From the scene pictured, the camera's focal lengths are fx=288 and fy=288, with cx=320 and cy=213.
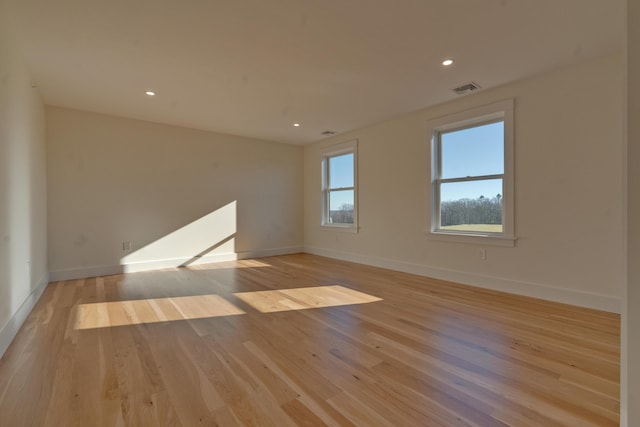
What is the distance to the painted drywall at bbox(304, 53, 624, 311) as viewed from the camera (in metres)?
2.74

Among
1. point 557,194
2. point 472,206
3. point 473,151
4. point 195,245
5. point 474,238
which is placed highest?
point 473,151

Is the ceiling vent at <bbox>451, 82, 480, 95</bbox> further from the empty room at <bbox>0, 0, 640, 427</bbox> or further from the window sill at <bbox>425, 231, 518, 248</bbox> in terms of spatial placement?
the window sill at <bbox>425, 231, 518, 248</bbox>

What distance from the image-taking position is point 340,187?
5.97 meters

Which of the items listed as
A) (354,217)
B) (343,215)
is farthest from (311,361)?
(343,215)

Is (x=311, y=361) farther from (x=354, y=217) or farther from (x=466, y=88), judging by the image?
(x=354, y=217)

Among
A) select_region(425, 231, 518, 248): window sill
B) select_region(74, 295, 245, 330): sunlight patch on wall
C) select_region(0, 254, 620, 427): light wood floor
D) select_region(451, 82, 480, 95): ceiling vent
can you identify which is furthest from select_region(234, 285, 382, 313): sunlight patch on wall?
select_region(451, 82, 480, 95): ceiling vent

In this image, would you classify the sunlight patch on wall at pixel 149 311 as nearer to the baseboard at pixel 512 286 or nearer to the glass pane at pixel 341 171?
the baseboard at pixel 512 286

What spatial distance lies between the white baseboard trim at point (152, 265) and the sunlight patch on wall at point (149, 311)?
5.08 feet

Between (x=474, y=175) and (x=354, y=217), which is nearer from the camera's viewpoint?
(x=474, y=175)

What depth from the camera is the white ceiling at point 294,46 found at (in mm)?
2111

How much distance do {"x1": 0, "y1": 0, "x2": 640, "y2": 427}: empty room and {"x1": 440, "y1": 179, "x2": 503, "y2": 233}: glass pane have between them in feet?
0.09

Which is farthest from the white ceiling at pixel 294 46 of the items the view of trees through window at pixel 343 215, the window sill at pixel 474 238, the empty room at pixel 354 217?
the view of trees through window at pixel 343 215

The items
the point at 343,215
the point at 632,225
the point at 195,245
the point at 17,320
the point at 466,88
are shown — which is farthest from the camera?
the point at 343,215

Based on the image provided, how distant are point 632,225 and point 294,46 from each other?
2.57 metres
